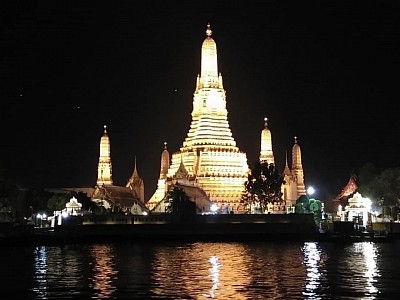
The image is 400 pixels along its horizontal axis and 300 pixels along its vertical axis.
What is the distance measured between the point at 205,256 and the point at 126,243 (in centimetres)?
1739

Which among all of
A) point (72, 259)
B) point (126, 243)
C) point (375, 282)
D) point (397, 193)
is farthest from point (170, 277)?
point (397, 193)

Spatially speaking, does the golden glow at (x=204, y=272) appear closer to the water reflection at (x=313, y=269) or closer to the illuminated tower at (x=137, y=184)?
the water reflection at (x=313, y=269)

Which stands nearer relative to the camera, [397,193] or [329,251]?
[329,251]

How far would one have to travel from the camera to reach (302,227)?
67.9m

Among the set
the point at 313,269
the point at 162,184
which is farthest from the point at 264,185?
the point at 313,269

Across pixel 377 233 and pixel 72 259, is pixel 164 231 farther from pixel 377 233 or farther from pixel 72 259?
pixel 72 259

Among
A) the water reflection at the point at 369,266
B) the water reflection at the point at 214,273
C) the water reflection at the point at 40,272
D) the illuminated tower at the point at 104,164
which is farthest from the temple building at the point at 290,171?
the water reflection at the point at 214,273

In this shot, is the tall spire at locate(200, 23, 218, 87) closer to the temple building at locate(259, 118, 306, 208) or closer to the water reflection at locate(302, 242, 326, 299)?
the temple building at locate(259, 118, 306, 208)

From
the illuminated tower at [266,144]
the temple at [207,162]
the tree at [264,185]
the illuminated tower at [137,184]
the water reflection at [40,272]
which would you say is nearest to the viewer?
the water reflection at [40,272]

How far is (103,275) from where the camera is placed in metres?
34.7

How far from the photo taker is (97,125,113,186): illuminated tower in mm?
103938

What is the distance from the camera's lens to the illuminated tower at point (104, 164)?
341ft

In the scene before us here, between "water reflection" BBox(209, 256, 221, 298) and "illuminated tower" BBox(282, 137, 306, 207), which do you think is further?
"illuminated tower" BBox(282, 137, 306, 207)

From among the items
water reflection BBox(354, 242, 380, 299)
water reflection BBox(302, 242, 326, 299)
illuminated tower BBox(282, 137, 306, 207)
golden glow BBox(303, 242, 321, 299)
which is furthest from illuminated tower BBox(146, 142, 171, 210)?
golden glow BBox(303, 242, 321, 299)
